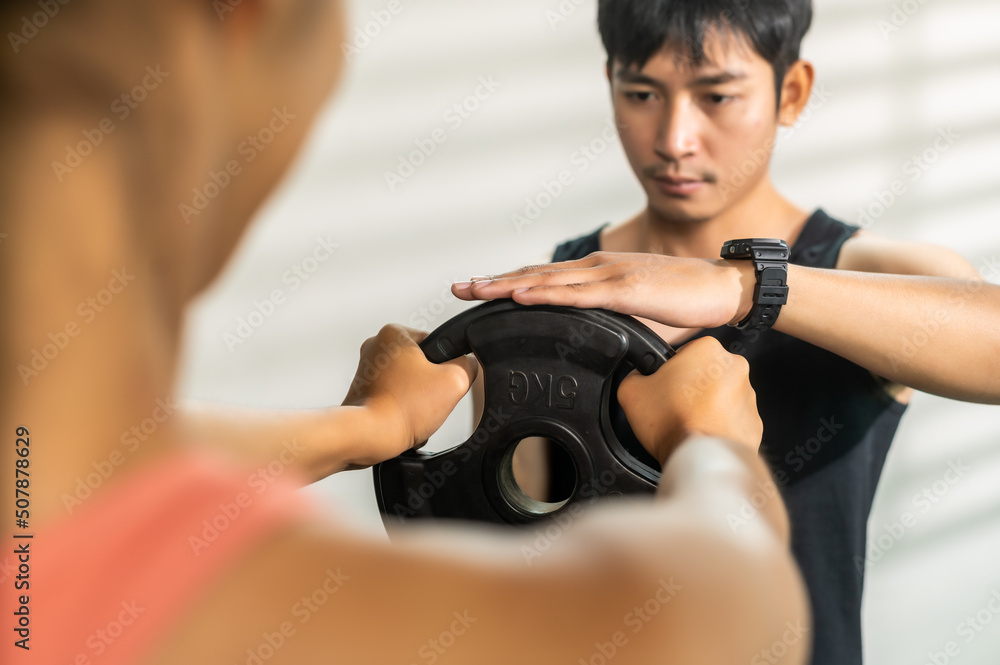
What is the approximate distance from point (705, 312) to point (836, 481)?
47cm

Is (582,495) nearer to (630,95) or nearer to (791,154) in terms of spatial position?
(630,95)

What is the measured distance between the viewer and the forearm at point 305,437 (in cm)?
79

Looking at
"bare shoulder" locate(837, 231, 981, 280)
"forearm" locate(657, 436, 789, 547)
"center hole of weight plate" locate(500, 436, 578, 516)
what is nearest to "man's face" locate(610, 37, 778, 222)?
"bare shoulder" locate(837, 231, 981, 280)
